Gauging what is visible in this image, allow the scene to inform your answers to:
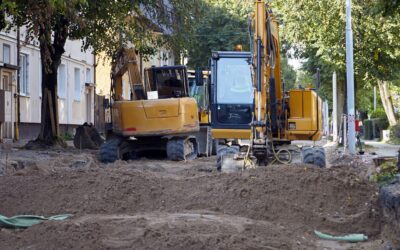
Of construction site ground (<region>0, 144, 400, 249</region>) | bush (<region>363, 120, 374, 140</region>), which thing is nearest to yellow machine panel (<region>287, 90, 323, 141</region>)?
construction site ground (<region>0, 144, 400, 249</region>)

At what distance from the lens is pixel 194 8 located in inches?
956

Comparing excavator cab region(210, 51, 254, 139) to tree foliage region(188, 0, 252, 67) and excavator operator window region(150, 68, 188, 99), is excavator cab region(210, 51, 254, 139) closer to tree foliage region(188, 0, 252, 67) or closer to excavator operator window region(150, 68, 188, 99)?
excavator operator window region(150, 68, 188, 99)

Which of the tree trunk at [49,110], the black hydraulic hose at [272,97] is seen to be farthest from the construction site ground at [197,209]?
the tree trunk at [49,110]

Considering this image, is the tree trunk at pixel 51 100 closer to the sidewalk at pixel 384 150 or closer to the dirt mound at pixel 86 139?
the dirt mound at pixel 86 139

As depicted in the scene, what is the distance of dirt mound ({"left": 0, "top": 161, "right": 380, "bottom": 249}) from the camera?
7680 millimetres

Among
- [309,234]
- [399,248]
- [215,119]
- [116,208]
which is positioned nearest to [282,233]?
[309,234]

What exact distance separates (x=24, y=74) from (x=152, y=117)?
10647mm

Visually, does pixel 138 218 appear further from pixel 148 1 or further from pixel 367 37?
pixel 367 37

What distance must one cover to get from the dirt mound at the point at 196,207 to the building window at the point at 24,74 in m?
16.7

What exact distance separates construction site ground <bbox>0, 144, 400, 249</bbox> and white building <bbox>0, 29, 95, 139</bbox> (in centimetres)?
1198

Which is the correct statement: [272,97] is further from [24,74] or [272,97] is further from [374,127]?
[374,127]

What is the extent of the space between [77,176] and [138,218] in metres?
3.31

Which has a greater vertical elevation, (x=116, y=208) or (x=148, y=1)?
(x=148, y=1)

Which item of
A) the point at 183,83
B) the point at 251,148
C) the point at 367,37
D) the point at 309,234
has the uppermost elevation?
the point at 367,37
